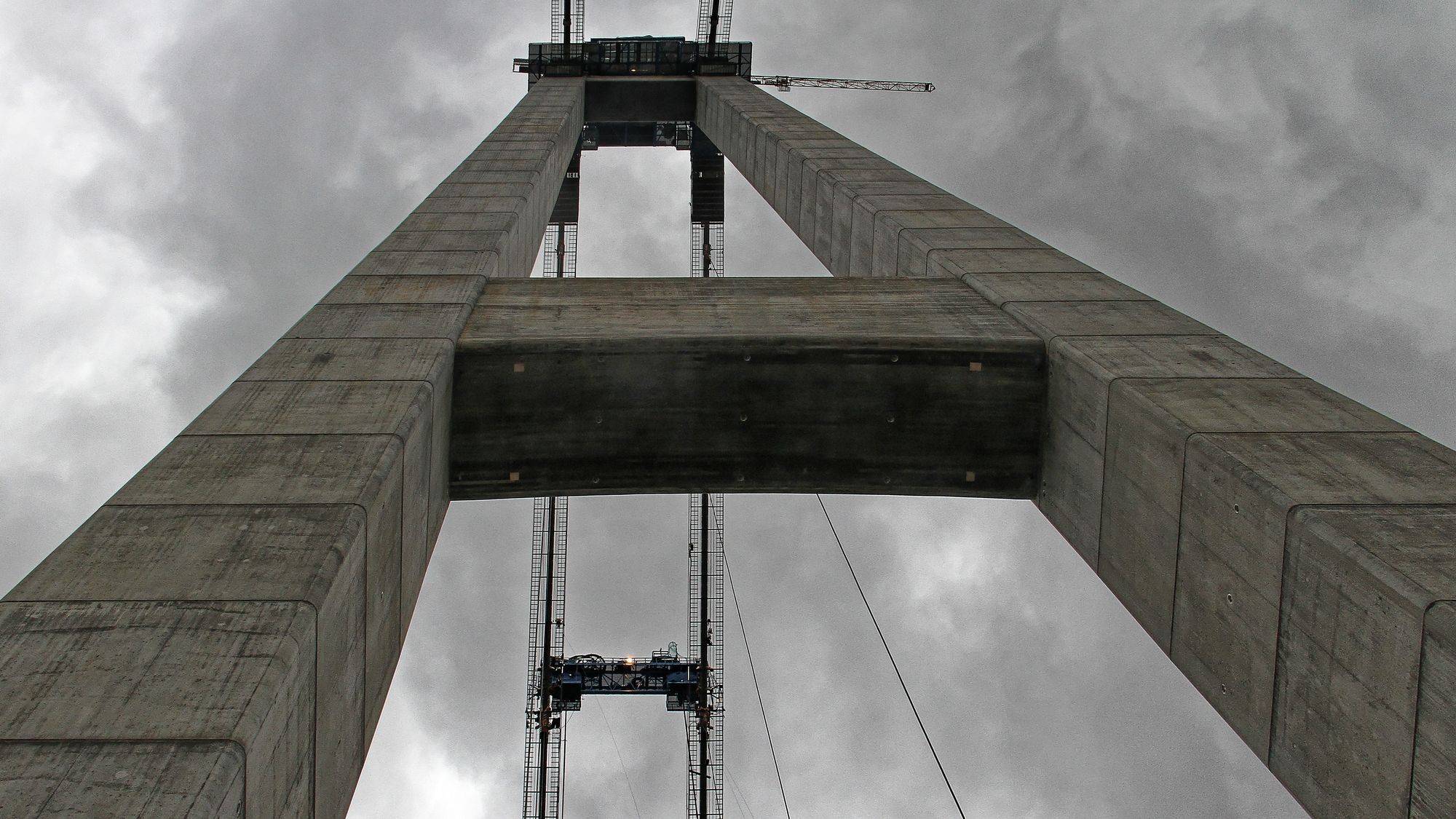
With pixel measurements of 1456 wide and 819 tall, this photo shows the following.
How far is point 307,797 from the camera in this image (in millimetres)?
5789

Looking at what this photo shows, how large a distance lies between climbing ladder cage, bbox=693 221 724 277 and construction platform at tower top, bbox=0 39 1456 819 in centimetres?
1968

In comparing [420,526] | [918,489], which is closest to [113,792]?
[420,526]

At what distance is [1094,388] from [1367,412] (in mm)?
2047

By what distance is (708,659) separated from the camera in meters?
29.2

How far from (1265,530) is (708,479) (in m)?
5.31

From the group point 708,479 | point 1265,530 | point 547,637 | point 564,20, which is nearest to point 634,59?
point 564,20

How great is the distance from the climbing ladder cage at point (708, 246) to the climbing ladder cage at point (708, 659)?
8153 mm

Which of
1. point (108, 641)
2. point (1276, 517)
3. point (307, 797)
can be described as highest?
point (1276, 517)

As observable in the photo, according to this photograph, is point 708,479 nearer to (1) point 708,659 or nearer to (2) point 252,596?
(2) point 252,596

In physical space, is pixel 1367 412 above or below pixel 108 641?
above

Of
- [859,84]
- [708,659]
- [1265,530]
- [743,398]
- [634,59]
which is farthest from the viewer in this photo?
[859,84]

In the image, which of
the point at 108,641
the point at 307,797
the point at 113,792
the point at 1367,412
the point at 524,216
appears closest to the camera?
the point at 113,792

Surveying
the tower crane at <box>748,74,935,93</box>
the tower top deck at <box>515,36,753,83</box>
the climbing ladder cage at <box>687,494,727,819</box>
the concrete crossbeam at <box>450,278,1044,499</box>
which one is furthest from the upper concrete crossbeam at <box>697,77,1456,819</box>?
the tower crane at <box>748,74,935,93</box>

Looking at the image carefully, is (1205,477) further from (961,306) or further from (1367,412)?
(961,306)
